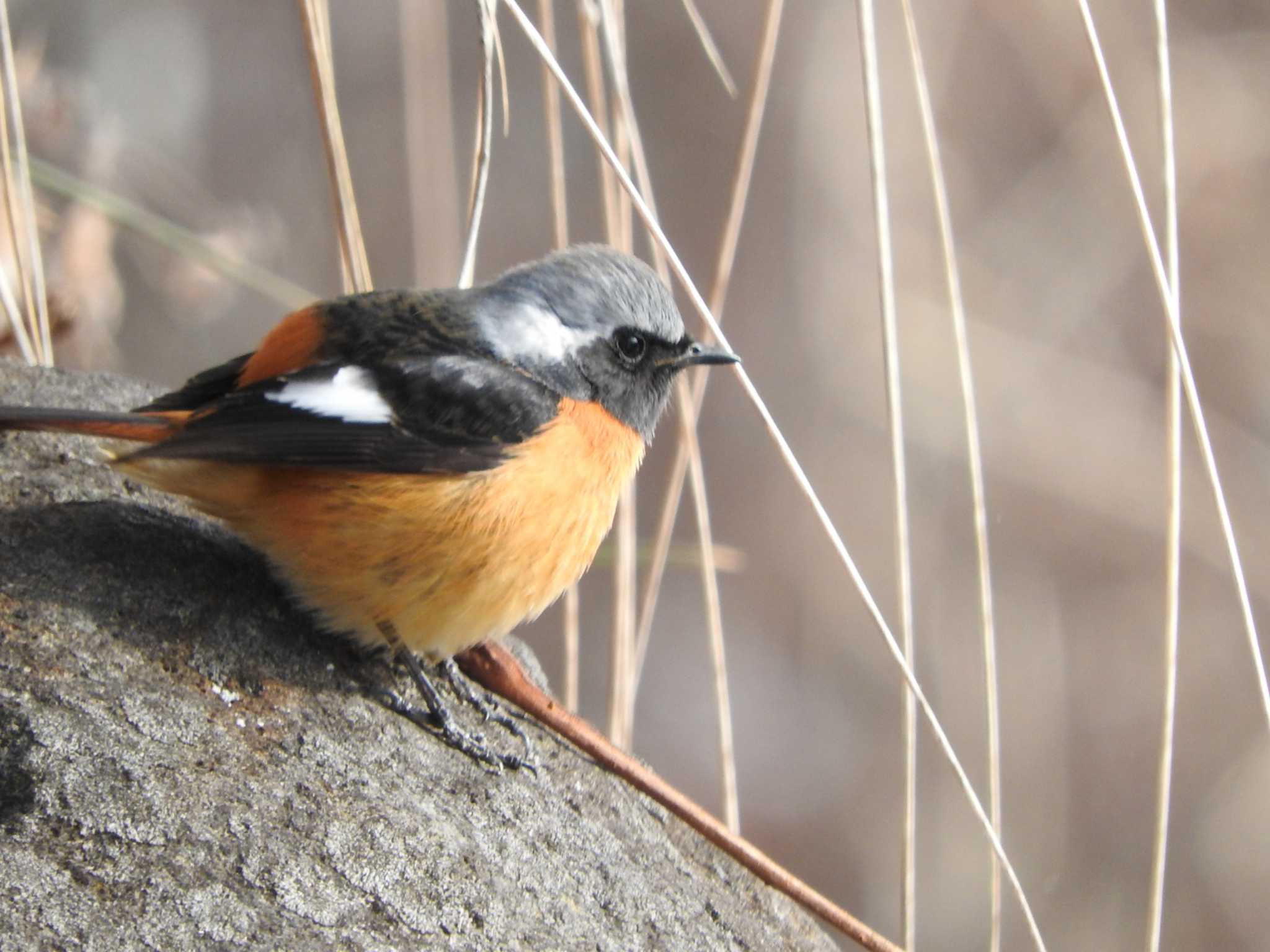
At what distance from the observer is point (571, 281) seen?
3070 millimetres

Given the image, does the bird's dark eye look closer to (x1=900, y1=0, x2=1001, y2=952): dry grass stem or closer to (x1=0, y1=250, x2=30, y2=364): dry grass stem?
(x1=900, y1=0, x2=1001, y2=952): dry grass stem

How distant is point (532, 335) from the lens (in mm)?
3018

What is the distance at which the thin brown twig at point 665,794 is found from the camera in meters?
2.48

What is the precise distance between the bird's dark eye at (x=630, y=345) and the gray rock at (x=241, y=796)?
2.90 feet

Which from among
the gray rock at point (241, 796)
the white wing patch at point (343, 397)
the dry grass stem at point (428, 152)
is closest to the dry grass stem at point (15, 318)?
the gray rock at point (241, 796)

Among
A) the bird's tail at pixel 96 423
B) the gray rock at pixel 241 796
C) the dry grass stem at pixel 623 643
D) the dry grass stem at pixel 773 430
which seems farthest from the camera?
the dry grass stem at pixel 623 643

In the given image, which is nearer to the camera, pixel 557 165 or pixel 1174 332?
pixel 1174 332

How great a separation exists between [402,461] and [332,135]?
73cm

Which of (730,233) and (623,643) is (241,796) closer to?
(623,643)

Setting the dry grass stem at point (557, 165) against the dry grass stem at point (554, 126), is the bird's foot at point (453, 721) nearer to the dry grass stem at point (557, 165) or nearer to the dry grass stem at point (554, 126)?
the dry grass stem at point (557, 165)

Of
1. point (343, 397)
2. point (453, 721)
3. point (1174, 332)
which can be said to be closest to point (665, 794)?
point (453, 721)

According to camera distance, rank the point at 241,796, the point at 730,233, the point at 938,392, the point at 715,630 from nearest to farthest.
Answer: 1. the point at 241,796
2. the point at 730,233
3. the point at 715,630
4. the point at 938,392

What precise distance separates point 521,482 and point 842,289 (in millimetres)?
4067

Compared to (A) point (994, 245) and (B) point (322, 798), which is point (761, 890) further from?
(A) point (994, 245)
